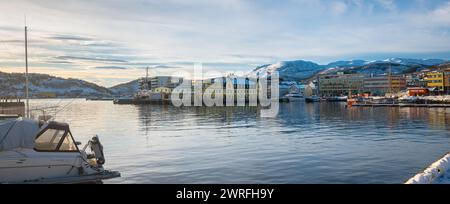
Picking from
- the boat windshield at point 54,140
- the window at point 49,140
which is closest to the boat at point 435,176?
the boat windshield at point 54,140

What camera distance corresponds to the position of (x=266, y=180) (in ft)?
68.7

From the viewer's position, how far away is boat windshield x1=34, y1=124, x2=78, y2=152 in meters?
17.9

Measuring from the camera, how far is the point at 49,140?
722 inches

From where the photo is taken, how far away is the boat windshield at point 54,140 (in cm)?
1785

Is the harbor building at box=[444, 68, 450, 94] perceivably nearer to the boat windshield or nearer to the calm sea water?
the calm sea water

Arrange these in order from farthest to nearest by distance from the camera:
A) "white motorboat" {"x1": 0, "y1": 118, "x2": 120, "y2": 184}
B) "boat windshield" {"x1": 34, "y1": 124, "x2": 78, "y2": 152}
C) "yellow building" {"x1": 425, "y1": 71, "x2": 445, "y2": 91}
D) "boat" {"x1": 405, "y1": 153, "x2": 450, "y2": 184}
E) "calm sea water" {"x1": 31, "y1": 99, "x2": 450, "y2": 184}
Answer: "yellow building" {"x1": 425, "y1": 71, "x2": 445, "y2": 91}
"calm sea water" {"x1": 31, "y1": 99, "x2": 450, "y2": 184}
"boat windshield" {"x1": 34, "y1": 124, "x2": 78, "y2": 152}
"white motorboat" {"x1": 0, "y1": 118, "x2": 120, "y2": 184}
"boat" {"x1": 405, "y1": 153, "x2": 450, "y2": 184}

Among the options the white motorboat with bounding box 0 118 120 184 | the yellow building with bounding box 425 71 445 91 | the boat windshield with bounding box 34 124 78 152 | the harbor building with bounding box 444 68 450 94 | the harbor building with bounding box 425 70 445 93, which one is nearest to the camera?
the white motorboat with bounding box 0 118 120 184

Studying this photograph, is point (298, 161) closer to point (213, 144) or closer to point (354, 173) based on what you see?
point (354, 173)

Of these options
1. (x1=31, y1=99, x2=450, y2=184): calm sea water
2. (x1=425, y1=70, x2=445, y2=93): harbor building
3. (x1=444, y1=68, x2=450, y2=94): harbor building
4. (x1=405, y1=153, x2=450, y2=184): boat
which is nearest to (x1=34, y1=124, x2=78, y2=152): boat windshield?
(x1=31, y1=99, x2=450, y2=184): calm sea water

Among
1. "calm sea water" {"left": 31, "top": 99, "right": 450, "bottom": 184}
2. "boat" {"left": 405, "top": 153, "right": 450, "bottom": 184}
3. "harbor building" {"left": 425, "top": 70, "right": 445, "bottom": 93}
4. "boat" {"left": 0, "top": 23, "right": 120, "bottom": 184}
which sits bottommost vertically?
"calm sea water" {"left": 31, "top": 99, "right": 450, "bottom": 184}

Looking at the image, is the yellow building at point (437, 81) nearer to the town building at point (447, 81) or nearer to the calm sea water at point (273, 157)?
the town building at point (447, 81)
